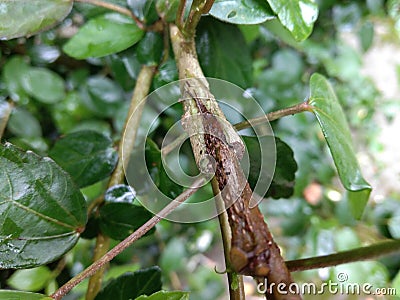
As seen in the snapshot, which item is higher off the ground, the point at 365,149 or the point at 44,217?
the point at 44,217

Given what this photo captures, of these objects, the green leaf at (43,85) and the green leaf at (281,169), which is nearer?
the green leaf at (281,169)

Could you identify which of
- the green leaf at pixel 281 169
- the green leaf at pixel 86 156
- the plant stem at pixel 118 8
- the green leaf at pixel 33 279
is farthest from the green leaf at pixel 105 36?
the green leaf at pixel 33 279

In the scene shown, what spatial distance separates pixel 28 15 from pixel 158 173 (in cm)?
22

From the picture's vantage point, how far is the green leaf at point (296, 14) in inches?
17.1

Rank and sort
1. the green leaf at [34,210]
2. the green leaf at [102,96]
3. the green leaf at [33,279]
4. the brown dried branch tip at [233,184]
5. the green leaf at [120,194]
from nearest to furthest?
1. the brown dried branch tip at [233,184]
2. the green leaf at [34,210]
3. the green leaf at [120,194]
4. the green leaf at [33,279]
5. the green leaf at [102,96]

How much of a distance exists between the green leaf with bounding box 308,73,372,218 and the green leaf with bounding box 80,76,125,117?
0.45 m

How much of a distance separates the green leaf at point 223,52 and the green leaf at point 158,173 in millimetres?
126

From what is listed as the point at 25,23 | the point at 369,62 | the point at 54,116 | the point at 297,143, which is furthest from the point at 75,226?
A: the point at 369,62

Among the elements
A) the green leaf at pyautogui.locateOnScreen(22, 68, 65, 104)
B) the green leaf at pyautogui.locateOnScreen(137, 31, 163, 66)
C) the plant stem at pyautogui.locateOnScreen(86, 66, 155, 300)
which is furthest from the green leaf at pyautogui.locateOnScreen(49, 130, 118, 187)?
the green leaf at pyautogui.locateOnScreen(22, 68, 65, 104)

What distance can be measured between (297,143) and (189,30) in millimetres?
530

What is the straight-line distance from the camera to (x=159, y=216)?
0.37 meters

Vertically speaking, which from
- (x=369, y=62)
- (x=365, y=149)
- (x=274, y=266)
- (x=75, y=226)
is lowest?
(x=365, y=149)

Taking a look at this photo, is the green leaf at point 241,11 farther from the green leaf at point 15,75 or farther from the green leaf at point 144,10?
the green leaf at point 15,75

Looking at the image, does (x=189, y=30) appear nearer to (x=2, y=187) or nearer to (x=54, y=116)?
(x=2, y=187)
